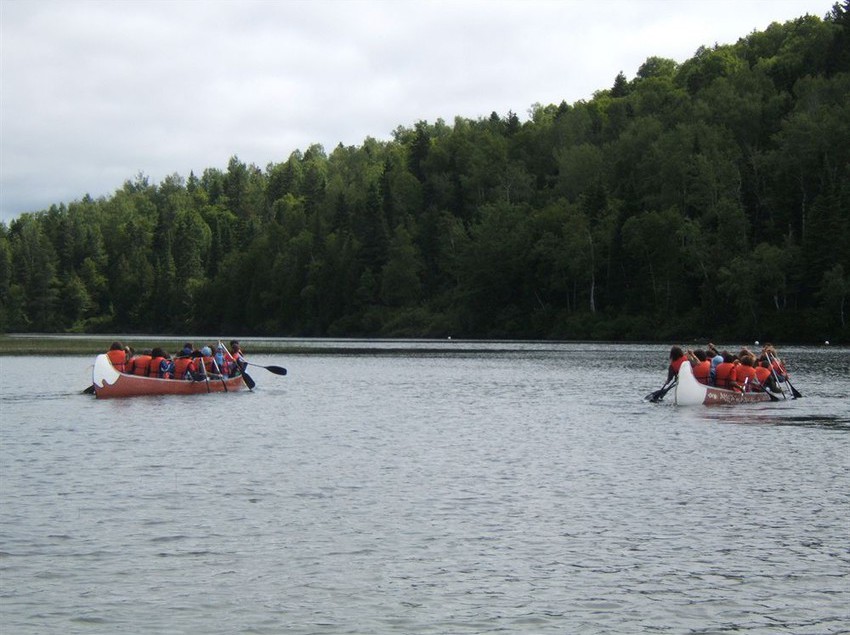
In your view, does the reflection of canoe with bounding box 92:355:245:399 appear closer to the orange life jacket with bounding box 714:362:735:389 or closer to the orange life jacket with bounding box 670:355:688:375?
the orange life jacket with bounding box 670:355:688:375

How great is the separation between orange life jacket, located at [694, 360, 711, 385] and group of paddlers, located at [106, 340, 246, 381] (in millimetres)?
19029

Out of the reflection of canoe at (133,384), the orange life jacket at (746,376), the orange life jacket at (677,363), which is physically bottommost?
the reflection of canoe at (133,384)

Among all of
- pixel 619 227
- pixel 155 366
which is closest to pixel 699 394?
pixel 155 366

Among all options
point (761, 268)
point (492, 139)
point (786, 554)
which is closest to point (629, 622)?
point (786, 554)

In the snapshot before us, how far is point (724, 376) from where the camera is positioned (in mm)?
48094

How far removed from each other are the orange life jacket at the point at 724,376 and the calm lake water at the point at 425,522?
13.8 feet

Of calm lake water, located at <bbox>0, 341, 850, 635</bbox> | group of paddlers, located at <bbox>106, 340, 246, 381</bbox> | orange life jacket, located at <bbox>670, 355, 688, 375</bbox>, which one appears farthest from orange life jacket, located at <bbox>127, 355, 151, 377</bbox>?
orange life jacket, located at <bbox>670, 355, 688, 375</bbox>

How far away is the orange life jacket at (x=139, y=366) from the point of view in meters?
50.9

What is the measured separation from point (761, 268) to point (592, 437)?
79563 millimetres

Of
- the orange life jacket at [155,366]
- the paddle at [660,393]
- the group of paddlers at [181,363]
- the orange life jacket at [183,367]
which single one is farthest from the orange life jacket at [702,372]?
the orange life jacket at [155,366]

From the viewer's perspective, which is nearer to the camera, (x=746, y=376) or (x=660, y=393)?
(x=660, y=393)

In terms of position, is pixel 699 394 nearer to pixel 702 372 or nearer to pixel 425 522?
pixel 702 372

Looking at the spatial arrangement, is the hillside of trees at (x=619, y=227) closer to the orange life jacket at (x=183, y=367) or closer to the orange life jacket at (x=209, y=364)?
the orange life jacket at (x=209, y=364)

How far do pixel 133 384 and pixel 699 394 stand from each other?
23040mm
